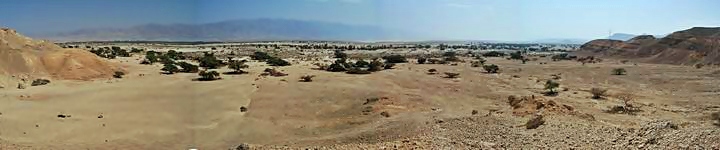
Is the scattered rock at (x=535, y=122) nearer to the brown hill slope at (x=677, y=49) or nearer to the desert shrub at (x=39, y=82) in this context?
the desert shrub at (x=39, y=82)

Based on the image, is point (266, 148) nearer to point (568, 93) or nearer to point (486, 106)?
point (486, 106)

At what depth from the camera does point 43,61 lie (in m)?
33.3

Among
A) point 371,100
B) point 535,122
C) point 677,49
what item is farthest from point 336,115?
point 677,49

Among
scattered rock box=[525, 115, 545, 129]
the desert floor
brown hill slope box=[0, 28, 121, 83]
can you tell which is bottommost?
the desert floor

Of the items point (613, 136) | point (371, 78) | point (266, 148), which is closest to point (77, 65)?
point (371, 78)

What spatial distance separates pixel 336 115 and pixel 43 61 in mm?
19788

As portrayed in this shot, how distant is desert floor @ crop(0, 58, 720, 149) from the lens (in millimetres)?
14719

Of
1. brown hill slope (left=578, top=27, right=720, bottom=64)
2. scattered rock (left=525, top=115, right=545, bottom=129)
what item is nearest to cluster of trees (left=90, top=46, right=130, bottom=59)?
scattered rock (left=525, top=115, right=545, bottom=129)

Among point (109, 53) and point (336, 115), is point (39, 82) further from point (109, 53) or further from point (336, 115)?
point (109, 53)

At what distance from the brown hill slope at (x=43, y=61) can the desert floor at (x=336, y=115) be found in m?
1.93

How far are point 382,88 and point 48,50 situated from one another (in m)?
19.5

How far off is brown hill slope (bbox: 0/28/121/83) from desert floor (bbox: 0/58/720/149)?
1.93 metres

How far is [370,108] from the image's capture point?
21609 mm

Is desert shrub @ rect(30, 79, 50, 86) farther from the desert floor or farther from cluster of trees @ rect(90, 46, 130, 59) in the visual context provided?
cluster of trees @ rect(90, 46, 130, 59)
